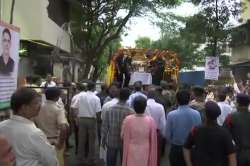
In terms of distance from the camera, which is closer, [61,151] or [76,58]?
Answer: [61,151]

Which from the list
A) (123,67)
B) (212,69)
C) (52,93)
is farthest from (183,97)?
(123,67)

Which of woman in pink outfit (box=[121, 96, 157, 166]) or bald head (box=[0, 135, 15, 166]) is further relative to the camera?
woman in pink outfit (box=[121, 96, 157, 166])

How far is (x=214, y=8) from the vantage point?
25.5m

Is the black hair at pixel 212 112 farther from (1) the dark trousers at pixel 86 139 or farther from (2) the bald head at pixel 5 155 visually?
(1) the dark trousers at pixel 86 139

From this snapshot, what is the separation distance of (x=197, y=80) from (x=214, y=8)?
11024 mm

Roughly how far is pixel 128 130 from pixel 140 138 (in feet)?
0.73

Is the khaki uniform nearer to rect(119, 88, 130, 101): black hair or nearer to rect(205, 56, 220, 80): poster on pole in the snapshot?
rect(119, 88, 130, 101): black hair

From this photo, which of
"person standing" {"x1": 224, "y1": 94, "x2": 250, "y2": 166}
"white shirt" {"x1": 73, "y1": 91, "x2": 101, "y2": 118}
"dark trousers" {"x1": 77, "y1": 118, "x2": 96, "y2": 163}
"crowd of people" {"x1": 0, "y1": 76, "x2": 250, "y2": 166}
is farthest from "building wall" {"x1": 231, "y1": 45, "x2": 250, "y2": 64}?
"person standing" {"x1": 224, "y1": 94, "x2": 250, "y2": 166}

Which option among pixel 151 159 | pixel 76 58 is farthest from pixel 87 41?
pixel 151 159

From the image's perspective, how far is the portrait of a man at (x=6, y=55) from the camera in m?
7.50

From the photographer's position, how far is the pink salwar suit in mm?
8664

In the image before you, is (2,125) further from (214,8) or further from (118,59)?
(214,8)

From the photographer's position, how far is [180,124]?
8.55 meters

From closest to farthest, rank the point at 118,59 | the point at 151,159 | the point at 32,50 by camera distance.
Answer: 1. the point at 151,159
2. the point at 118,59
3. the point at 32,50
